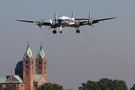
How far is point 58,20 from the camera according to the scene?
140125 mm

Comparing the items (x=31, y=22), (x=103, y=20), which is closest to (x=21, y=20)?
(x=31, y=22)

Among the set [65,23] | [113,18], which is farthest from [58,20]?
[113,18]

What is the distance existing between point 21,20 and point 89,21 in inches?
477

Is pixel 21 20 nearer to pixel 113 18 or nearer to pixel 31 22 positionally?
pixel 31 22

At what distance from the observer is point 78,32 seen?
133375 mm

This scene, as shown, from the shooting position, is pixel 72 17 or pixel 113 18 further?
pixel 72 17

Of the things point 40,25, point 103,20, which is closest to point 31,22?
point 40,25

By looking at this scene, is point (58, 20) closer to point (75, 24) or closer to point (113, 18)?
point (75, 24)

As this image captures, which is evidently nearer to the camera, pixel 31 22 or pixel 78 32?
pixel 78 32

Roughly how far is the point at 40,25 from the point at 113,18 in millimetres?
17259

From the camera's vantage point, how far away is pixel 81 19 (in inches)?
5359

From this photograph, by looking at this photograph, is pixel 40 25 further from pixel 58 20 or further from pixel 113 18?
pixel 113 18

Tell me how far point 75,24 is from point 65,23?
1649mm

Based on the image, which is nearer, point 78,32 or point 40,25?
point 78,32
